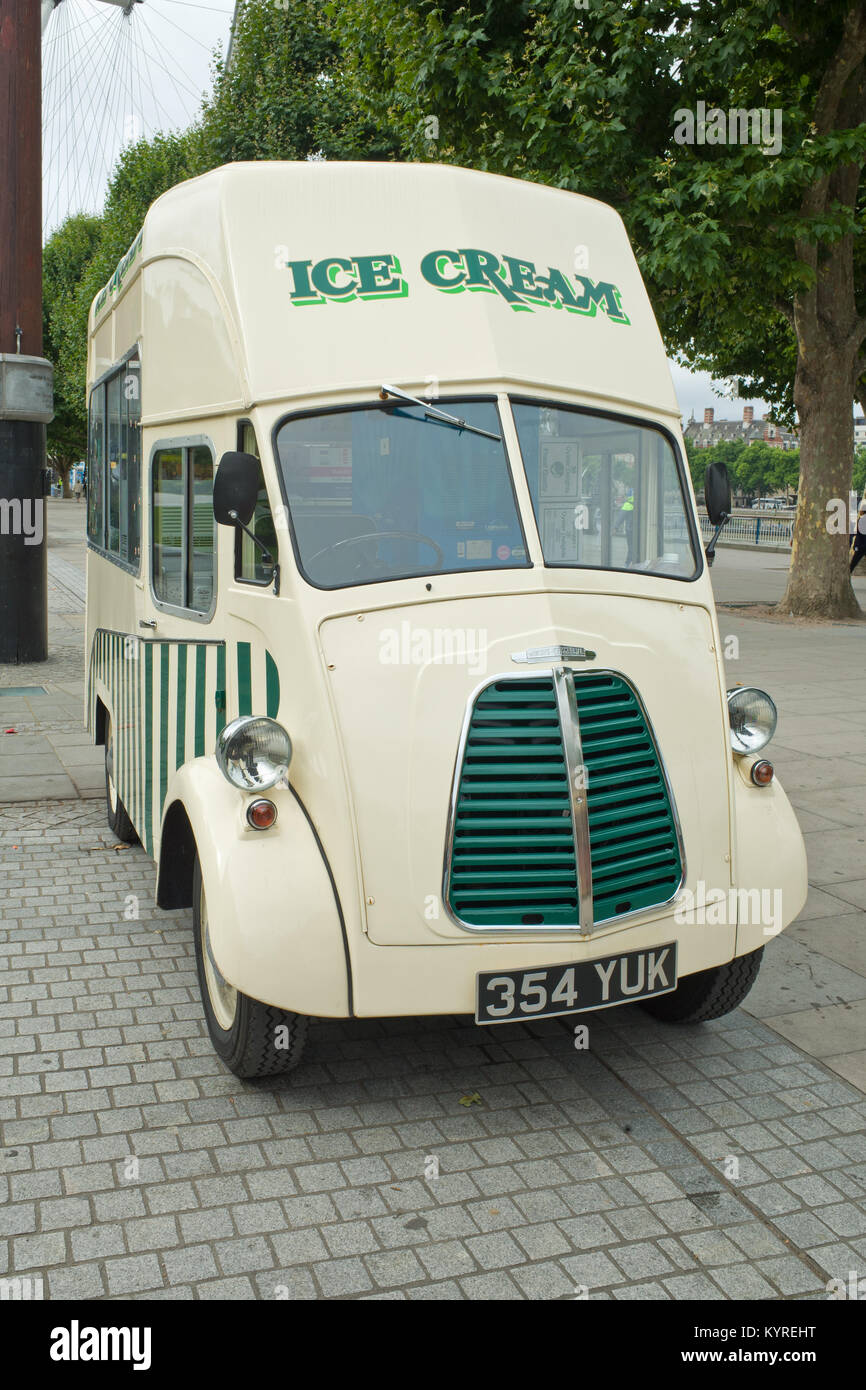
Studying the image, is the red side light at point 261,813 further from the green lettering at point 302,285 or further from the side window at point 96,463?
the side window at point 96,463

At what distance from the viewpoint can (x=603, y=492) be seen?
4.80 metres

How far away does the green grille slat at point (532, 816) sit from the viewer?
405 cm

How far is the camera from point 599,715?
4.21 m

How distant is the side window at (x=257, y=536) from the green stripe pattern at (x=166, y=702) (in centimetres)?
26

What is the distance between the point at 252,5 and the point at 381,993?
28058 millimetres

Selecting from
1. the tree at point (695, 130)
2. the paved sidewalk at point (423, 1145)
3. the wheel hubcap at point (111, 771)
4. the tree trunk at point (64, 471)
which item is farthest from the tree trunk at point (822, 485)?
the tree trunk at point (64, 471)

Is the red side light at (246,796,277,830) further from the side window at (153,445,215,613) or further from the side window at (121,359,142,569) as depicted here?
the side window at (121,359,142,569)

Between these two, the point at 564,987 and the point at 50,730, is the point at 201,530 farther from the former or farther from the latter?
the point at 50,730

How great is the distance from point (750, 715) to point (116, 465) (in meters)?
3.79

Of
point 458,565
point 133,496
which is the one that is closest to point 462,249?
point 458,565

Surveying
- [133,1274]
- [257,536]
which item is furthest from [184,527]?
[133,1274]

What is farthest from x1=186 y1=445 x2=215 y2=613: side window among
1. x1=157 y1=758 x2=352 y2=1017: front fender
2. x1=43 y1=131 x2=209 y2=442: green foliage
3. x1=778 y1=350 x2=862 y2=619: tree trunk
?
x1=43 y1=131 x2=209 y2=442: green foliage

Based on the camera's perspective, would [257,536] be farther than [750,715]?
No
